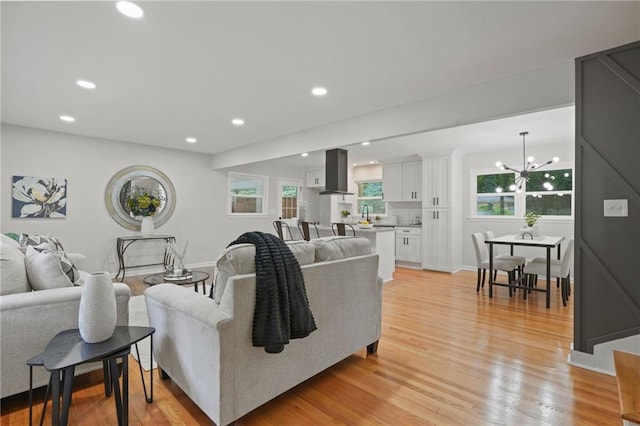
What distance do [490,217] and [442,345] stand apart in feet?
14.1

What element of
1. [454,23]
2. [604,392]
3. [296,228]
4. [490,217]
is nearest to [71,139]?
[296,228]

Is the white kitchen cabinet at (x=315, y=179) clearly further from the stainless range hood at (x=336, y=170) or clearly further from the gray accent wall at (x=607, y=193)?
the gray accent wall at (x=607, y=193)

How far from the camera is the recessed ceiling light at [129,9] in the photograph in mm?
1871

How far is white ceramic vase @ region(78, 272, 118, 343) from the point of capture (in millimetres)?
1607

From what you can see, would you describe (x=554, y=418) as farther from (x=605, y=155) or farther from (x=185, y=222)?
(x=185, y=222)

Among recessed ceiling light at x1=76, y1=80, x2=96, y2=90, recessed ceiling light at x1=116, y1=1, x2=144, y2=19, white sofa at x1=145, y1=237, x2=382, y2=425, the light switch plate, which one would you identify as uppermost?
recessed ceiling light at x1=76, y1=80, x2=96, y2=90

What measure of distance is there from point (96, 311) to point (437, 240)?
5937 mm

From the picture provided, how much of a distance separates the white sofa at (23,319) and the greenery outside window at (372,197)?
269 inches

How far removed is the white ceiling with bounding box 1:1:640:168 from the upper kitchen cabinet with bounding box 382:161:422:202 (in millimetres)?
3034

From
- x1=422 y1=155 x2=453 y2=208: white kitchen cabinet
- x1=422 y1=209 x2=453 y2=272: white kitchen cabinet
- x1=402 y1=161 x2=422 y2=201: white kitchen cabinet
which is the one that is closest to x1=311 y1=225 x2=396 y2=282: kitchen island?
x1=422 y1=209 x2=453 y2=272: white kitchen cabinet

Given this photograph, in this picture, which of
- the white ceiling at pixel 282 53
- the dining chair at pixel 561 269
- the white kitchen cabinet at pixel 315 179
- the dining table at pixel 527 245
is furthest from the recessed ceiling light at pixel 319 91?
the white kitchen cabinet at pixel 315 179

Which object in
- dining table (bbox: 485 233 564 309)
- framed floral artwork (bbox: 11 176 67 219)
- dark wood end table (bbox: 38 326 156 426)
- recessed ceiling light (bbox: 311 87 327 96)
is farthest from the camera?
framed floral artwork (bbox: 11 176 67 219)

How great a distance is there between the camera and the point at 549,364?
249 cm

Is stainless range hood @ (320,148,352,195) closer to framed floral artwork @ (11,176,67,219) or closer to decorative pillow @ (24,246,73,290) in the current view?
decorative pillow @ (24,246,73,290)
